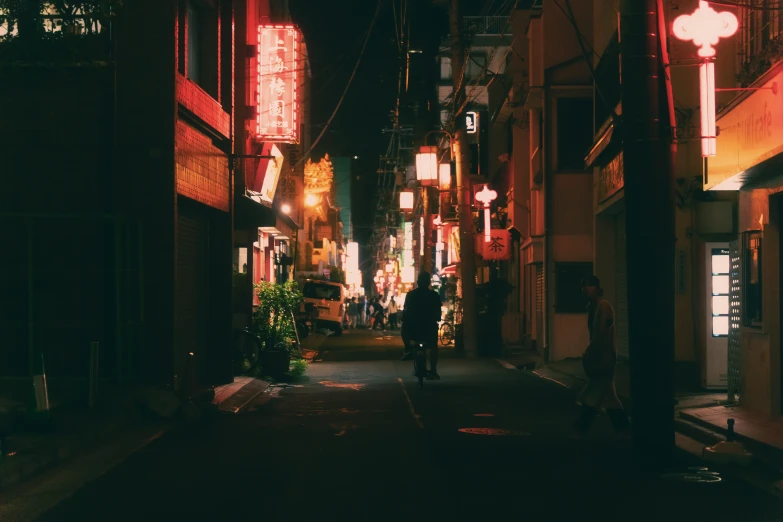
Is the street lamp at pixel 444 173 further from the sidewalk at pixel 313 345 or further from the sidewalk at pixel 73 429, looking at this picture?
the sidewalk at pixel 73 429

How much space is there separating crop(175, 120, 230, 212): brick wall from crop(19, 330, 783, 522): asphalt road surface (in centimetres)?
451

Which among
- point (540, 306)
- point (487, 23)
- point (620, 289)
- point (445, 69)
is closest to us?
point (620, 289)

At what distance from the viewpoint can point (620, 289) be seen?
24188 mm

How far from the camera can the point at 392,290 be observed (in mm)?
90562

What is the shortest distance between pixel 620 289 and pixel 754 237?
30.5 feet

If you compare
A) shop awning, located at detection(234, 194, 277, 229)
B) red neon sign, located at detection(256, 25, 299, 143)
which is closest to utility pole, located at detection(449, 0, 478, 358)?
red neon sign, located at detection(256, 25, 299, 143)

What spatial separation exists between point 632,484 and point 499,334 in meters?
22.2

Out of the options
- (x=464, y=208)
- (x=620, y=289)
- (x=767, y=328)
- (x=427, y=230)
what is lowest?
(x=767, y=328)

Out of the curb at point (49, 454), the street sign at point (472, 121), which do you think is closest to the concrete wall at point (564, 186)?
the curb at point (49, 454)

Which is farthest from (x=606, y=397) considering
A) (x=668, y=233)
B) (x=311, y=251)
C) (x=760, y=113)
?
(x=311, y=251)

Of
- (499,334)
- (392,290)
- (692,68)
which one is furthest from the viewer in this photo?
(392,290)

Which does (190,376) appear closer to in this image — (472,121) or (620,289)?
(620,289)

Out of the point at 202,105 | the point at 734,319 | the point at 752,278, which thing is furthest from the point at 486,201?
the point at 752,278

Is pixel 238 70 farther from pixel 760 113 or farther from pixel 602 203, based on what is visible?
pixel 760 113
